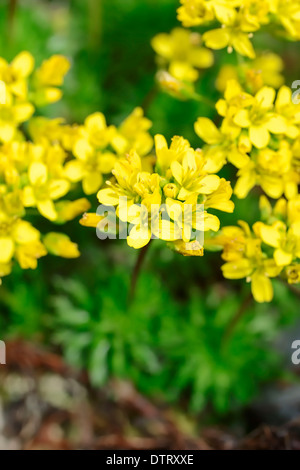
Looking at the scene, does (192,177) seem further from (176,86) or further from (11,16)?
(11,16)

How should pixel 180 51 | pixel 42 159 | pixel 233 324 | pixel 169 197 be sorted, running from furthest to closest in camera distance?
pixel 180 51
pixel 233 324
pixel 42 159
pixel 169 197

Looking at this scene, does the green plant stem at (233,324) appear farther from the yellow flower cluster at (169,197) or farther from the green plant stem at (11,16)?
the green plant stem at (11,16)

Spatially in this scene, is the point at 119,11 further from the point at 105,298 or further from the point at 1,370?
the point at 1,370

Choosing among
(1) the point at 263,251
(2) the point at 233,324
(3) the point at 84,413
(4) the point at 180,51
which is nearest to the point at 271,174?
(1) the point at 263,251

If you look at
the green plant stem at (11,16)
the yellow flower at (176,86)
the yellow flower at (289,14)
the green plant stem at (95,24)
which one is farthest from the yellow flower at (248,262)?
the green plant stem at (95,24)

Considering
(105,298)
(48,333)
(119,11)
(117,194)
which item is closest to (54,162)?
(117,194)

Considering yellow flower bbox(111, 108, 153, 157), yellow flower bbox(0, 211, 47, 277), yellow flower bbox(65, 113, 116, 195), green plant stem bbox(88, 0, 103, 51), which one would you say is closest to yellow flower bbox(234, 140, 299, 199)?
yellow flower bbox(111, 108, 153, 157)

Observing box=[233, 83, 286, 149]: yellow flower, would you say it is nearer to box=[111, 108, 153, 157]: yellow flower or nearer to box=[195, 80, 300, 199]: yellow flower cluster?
box=[195, 80, 300, 199]: yellow flower cluster
